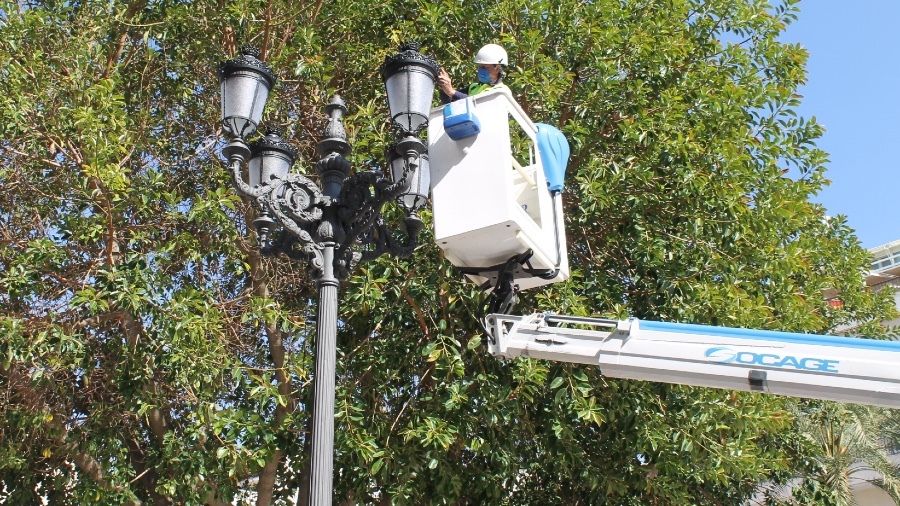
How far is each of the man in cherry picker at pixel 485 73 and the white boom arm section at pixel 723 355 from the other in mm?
1589

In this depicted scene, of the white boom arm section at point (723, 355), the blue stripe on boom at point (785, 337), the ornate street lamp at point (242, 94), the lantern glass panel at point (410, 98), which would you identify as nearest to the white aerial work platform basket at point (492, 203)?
the lantern glass panel at point (410, 98)

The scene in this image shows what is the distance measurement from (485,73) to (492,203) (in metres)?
1.48

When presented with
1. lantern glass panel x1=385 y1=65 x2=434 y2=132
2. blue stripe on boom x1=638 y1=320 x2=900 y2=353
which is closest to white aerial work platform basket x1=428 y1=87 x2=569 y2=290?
lantern glass panel x1=385 y1=65 x2=434 y2=132

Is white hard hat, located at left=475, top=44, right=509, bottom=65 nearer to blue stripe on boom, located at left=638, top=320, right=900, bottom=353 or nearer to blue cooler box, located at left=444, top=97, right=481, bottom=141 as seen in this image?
blue cooler box, located at left=444, top=97, right=481, bottom=141

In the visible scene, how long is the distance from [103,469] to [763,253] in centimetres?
709

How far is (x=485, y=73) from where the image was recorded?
6.51 metres

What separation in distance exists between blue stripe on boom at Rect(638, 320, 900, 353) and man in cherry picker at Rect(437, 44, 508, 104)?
76.9 inches

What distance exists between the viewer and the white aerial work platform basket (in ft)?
17.7

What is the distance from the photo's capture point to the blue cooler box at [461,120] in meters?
5.57

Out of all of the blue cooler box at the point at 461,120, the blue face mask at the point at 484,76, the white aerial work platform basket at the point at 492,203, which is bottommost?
the white aerial work platform basket at the point at 492,203

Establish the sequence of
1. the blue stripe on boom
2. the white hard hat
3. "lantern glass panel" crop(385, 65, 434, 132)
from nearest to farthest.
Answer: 1. the blue stripe on boom
2. "lantern glass panel" crop(385, 65, 434, 132)
3. the white hard hat

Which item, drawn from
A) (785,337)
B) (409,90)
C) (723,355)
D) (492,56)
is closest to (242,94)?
(409,90)

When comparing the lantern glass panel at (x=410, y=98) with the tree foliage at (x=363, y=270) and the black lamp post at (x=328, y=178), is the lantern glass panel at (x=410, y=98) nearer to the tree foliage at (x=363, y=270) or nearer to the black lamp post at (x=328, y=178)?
the black lamp post at (x=328, y=178)

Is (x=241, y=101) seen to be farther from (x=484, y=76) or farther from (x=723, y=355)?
(x=723, y=355)
